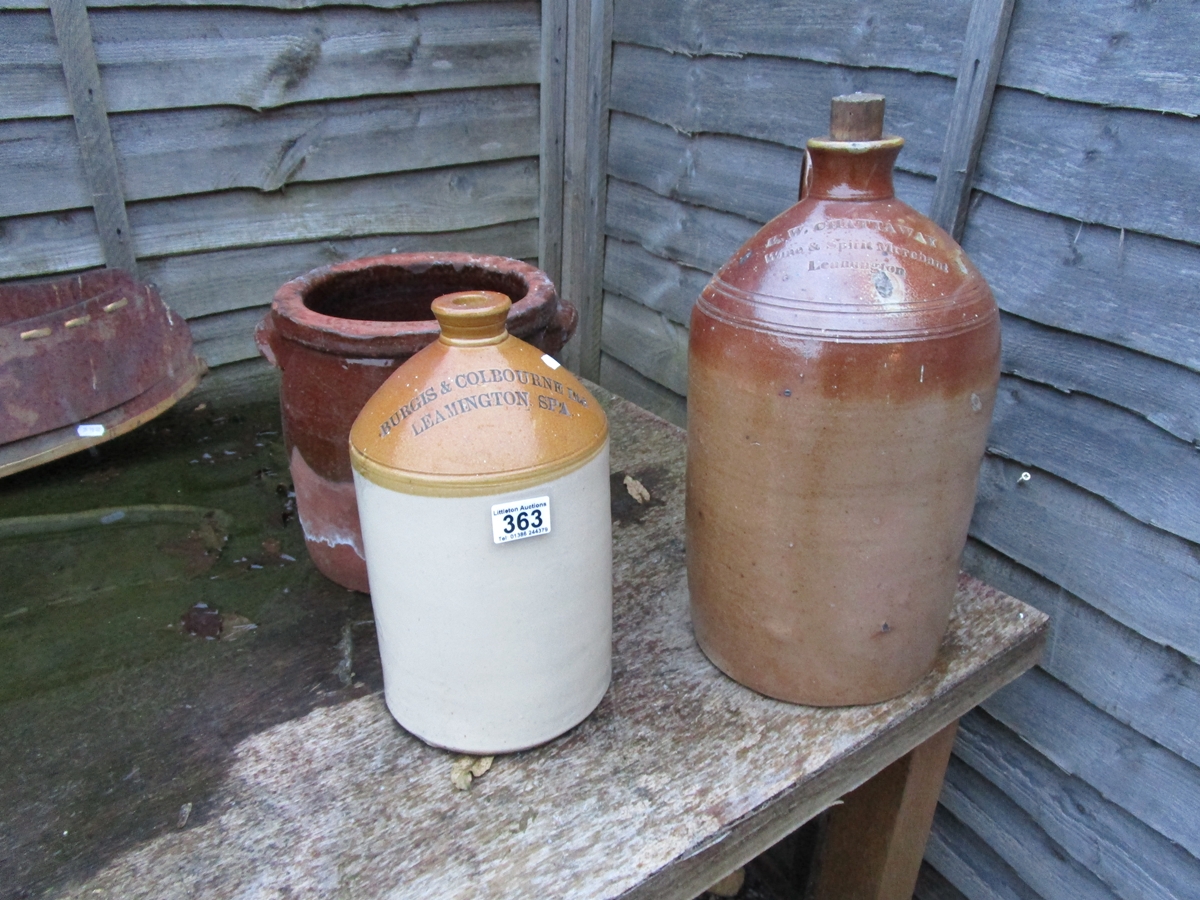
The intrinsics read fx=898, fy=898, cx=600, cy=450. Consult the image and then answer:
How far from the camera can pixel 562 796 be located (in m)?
0.97

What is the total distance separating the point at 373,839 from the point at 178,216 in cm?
150

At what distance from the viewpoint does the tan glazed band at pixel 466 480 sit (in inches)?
34.7

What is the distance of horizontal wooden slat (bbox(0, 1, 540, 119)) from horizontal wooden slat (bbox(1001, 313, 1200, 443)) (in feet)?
4.69

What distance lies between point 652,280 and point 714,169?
1.20 feet

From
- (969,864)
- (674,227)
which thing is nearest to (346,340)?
(674,227)

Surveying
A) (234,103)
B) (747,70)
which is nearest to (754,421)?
(747,70)

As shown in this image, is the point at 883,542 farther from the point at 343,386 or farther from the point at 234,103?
the point at 234,103

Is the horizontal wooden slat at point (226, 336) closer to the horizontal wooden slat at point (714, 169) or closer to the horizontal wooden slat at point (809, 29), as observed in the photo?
the horizontal wooden slat at point (714, 169)

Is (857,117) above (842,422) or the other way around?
above

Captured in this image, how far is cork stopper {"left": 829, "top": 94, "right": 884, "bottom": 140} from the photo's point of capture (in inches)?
37.5

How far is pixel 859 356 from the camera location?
905 millimetres

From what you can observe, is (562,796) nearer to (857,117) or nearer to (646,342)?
(857,117)

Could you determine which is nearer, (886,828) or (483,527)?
(483,527)

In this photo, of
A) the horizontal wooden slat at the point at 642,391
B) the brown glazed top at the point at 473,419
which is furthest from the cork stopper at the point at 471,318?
the horizontal wooden slat at the point at 642,391
